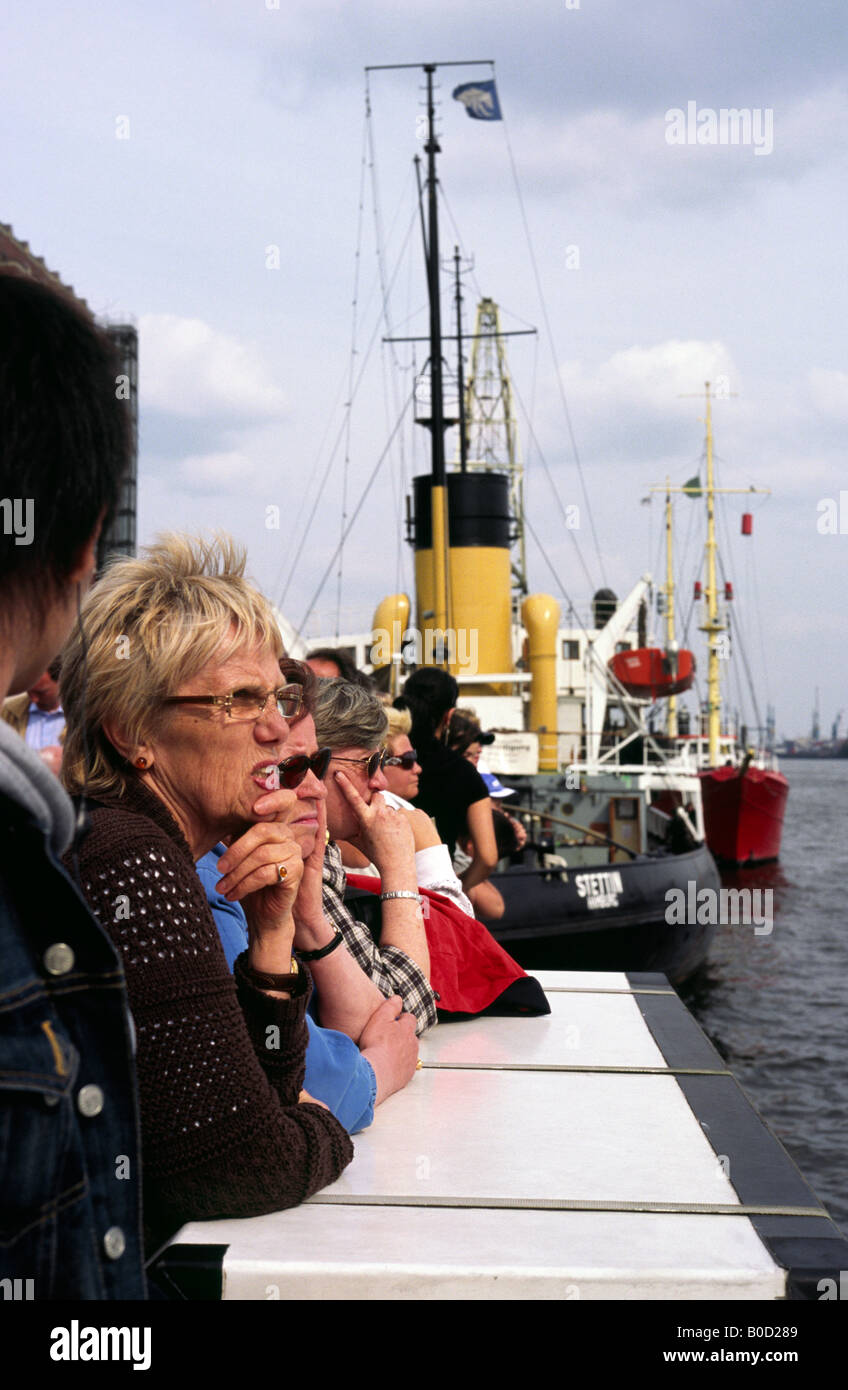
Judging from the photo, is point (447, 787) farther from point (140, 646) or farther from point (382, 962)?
point (140, 646)

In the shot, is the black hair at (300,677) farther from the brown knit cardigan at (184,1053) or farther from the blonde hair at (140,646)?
the brown knit cardigan at (184,1053)

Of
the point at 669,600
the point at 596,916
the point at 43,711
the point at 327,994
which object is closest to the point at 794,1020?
the point at 596,916

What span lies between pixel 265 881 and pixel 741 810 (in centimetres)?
3055

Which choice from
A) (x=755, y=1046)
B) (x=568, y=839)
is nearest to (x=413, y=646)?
(x=568, y=839)

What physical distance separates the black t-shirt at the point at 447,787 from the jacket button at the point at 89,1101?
5471 mm

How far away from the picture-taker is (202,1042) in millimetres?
1844

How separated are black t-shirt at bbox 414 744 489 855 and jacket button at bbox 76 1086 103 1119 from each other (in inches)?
215

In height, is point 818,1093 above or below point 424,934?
below

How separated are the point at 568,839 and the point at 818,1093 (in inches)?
170

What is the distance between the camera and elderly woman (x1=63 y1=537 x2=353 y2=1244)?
1842 millimetres

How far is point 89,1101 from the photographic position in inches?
45.8

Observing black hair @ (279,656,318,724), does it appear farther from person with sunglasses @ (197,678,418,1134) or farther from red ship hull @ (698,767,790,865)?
red ship hull @ (698,767,790,865)

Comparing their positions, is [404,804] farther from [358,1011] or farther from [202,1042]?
[202,1042]
